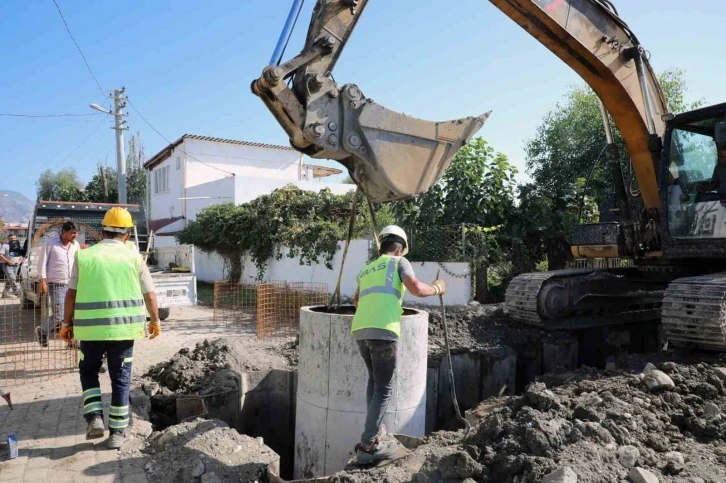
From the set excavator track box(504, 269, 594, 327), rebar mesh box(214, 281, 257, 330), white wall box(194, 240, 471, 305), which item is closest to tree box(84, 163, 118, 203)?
white wall box(194, 240, 471, 305)

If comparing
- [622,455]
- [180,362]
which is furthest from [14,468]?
[622,455]

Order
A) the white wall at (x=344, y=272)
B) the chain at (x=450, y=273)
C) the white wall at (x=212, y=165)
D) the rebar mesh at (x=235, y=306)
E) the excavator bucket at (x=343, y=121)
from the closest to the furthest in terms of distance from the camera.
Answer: the excavator bucket at (x=343, y=121)
the chain at (x=450, y=273)
the white wall at (x=344, y=272)
the rebar mesh at (x=235, y=306)
the white wall at (x=212, y=165)

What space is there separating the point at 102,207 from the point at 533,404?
1034 cm

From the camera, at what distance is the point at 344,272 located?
47.6ft

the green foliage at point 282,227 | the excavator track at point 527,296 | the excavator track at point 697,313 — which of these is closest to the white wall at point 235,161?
the green foliage at point 282,227

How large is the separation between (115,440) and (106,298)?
3.63 ft

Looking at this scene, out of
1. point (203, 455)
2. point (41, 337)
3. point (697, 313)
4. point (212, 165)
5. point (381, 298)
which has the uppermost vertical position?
point (212, 165)

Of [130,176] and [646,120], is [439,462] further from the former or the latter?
[130,176]

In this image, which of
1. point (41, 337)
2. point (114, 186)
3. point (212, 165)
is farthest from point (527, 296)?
point (114, 186)

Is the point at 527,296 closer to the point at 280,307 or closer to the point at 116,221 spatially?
the point at 280,307

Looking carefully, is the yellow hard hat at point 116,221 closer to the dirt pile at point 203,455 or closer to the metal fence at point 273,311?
the dirt pile at point 203,455

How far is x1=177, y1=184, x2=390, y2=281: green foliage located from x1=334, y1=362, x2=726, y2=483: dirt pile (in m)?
9.61

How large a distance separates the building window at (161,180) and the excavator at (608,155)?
82.8 feet

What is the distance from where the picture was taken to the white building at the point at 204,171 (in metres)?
25.4
